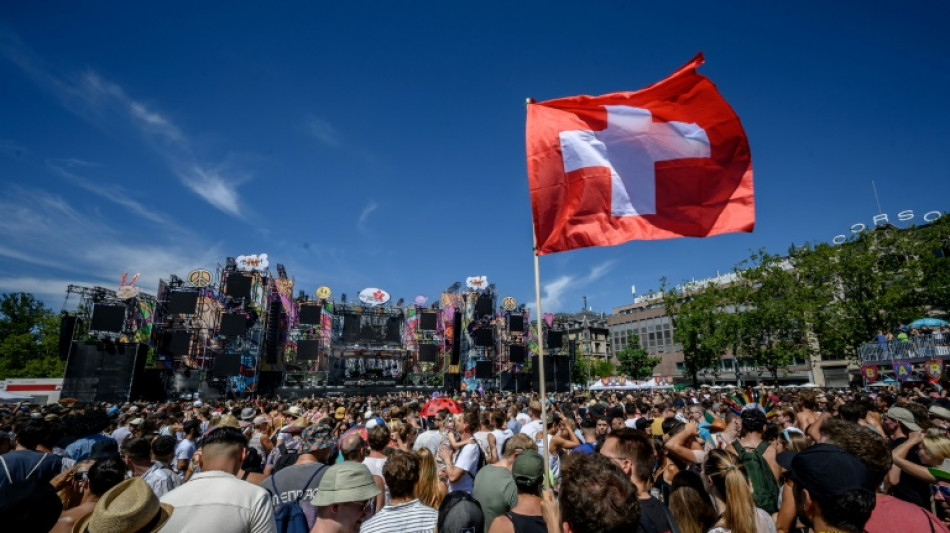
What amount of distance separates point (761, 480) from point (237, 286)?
130ft

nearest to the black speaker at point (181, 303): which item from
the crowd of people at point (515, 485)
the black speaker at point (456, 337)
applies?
the black speaker at point (456, 337)

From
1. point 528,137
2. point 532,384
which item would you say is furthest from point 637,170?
point 532,384

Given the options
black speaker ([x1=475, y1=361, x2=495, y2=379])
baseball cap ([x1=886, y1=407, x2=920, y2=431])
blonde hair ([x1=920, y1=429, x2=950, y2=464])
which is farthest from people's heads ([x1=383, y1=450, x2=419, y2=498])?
black speaker ([x1=475, y1=361, x2=495, y2=379])

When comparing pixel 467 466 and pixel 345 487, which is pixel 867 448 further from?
pixel 467 466

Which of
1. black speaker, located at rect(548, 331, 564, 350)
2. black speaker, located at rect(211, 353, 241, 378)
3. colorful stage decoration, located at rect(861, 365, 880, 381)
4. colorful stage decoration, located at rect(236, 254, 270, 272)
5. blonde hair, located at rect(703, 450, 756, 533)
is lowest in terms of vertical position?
blonde hair, located at rect(703, 450, 756, 533)

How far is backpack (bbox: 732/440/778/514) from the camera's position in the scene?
4355 millimetres

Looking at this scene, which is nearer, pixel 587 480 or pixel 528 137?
pixel 587 480

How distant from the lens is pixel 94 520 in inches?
92.0

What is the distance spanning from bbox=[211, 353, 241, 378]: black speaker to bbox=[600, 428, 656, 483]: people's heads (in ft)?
124

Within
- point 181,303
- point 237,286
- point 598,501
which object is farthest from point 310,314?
point 598,501

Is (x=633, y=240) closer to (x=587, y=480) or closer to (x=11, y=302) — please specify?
(x=587, y=480)

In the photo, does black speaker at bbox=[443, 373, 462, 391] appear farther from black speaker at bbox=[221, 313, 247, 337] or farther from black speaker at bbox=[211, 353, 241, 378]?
black speaker at bbox=[221, 313, 247, 337]

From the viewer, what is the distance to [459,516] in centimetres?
349

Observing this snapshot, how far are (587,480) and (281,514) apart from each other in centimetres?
291
